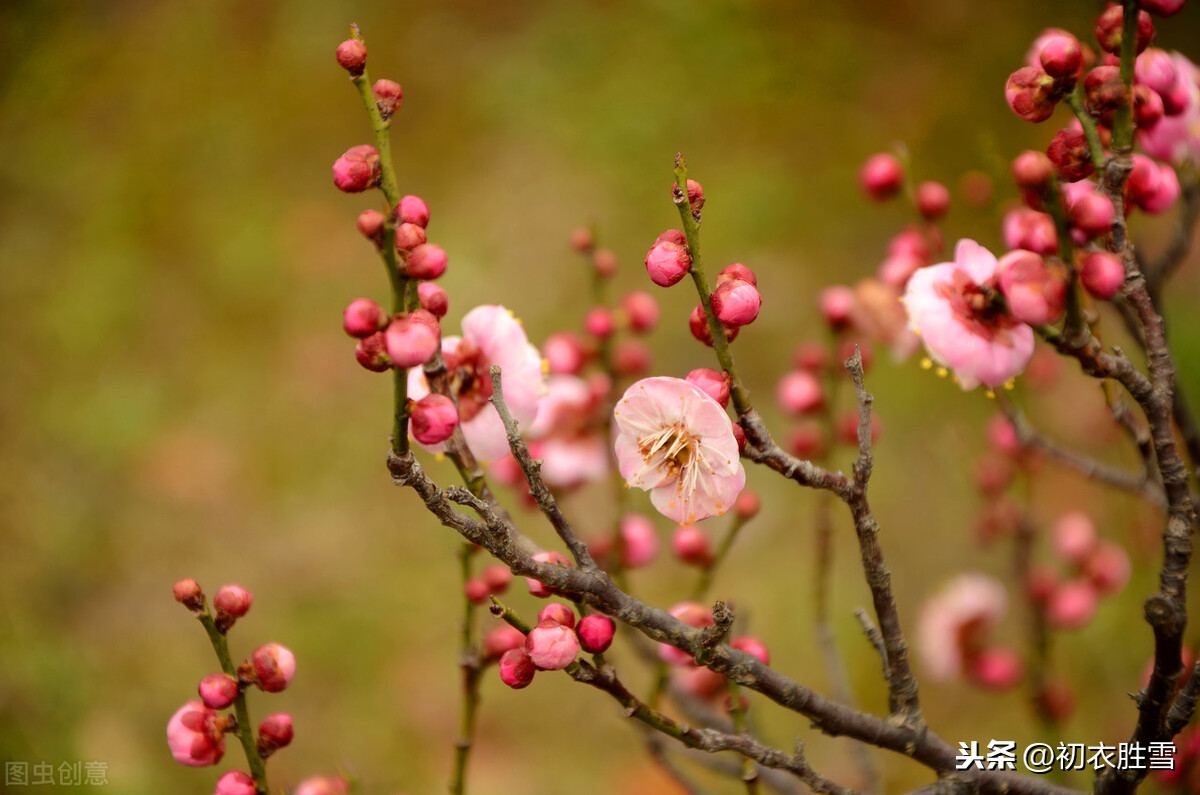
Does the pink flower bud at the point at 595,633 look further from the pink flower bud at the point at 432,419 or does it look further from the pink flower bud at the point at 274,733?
the pink flower bud at the point at 274,733

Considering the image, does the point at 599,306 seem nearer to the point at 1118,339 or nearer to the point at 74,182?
the point at 1118,339

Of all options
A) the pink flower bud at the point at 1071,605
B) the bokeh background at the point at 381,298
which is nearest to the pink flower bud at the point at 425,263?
the pink flower bud at the point at 1071,605

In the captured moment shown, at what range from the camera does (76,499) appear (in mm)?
2127

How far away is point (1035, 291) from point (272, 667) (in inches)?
22.0

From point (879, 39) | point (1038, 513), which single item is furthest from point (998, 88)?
point (1038, 513)

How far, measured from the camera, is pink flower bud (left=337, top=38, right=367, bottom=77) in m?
0.57

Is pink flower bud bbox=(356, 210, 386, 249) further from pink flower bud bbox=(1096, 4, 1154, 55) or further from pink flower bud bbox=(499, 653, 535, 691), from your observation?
pink flower bud bbox=(1096, 4, 1154, 55)

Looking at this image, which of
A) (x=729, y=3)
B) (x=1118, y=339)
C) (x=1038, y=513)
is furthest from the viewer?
(x=729, y=3)

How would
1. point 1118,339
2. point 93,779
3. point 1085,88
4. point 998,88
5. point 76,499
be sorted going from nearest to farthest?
1. point 1085,88
2. point 93,779
3. point 1118,339
4. point 76,499
5. point 998,88

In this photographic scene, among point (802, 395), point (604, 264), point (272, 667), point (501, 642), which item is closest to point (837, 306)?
point (802, 395)

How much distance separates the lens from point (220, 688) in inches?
25.2

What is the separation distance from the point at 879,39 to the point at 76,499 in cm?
246

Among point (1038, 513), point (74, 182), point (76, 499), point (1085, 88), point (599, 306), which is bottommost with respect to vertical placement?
point (1085, 88)

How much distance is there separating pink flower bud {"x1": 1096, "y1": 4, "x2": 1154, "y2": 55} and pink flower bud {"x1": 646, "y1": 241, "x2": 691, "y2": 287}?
34 cm
